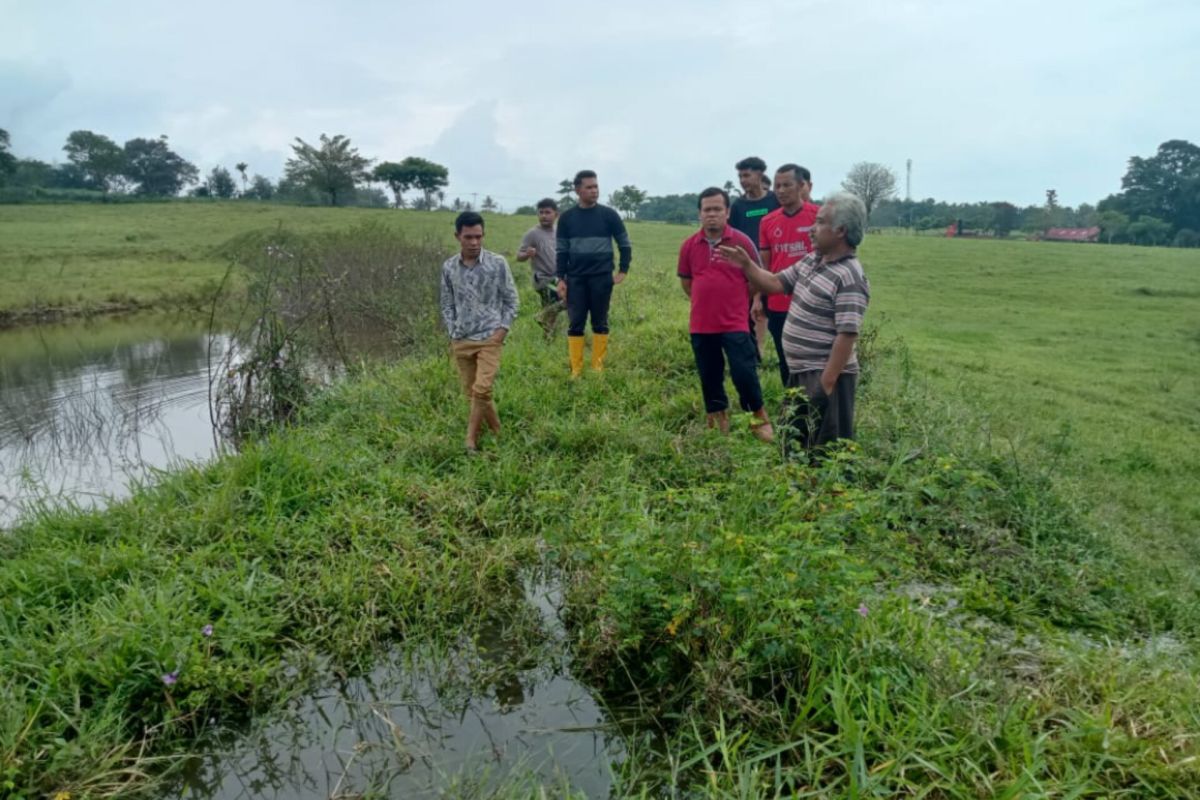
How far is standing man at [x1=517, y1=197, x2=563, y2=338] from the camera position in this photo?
7.84 m

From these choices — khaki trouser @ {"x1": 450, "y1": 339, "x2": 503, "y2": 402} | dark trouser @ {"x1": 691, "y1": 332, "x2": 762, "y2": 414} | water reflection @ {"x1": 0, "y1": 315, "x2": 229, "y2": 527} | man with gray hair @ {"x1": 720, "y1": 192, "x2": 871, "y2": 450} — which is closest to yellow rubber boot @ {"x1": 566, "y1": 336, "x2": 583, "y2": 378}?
khaki trouser @ {"x1": 450, "y1": 339, "x2": 503, "y2": 402}

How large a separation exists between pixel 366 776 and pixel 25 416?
24.0 ft

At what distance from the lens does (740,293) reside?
15.8 feet

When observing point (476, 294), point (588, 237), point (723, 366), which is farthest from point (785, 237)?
point (476, 294)

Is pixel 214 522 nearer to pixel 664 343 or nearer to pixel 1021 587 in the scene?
pixel 1021 587

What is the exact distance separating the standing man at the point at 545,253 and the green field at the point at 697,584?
197 cm

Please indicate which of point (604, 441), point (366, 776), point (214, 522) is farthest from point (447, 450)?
point (366, 776)

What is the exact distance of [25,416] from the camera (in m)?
7.41

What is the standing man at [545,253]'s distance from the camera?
784 centimetres

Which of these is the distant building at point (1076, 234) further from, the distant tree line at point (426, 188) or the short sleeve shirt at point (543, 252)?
the short sleeve shirt at point (543, 252)

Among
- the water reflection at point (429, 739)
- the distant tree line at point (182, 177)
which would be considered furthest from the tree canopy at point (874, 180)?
the water reflection at point (429, 739)

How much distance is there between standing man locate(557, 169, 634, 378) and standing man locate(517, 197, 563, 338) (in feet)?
4.50

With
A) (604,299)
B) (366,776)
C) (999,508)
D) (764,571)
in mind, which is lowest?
(366,776)

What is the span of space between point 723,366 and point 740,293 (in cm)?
55
